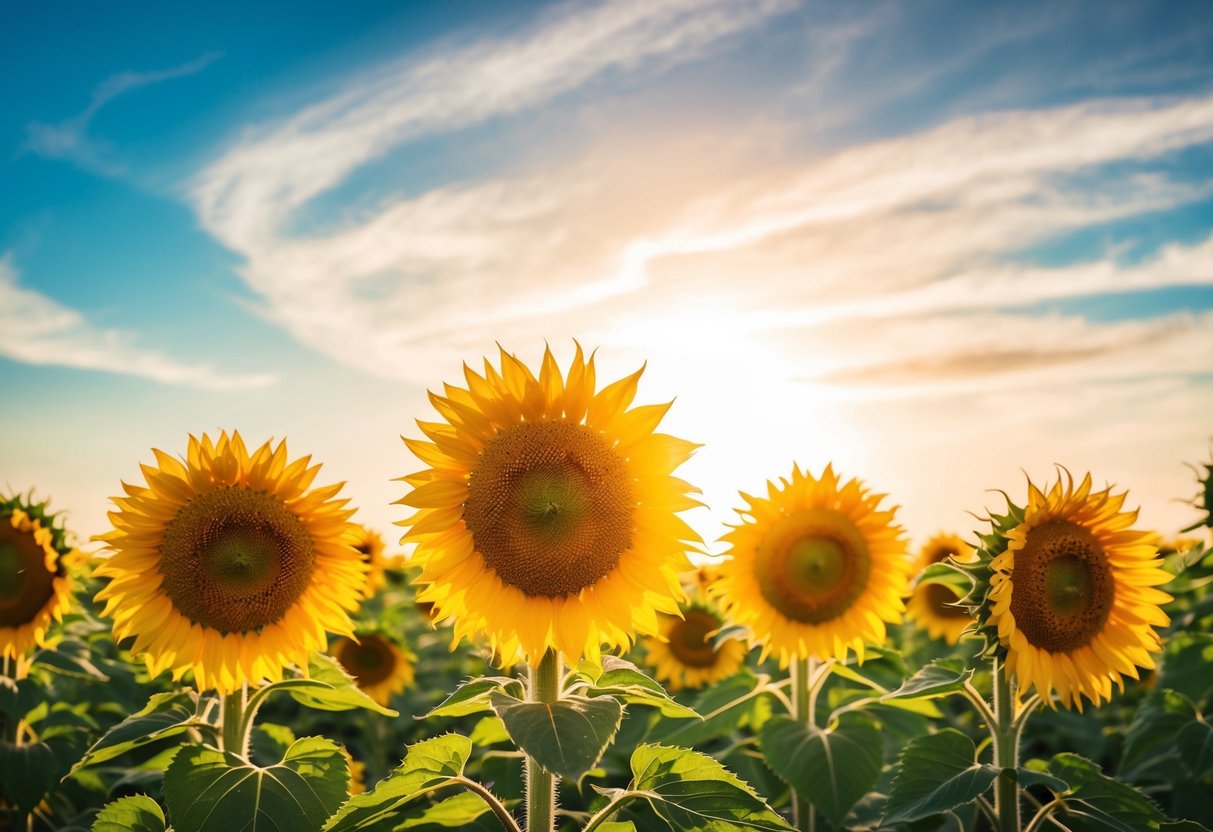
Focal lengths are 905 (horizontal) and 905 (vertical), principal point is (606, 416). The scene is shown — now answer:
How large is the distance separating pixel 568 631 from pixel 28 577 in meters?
3.78

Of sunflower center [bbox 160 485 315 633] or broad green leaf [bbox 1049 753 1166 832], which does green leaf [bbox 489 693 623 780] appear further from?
broad green leaf [bbox 1049 753 1166 832]

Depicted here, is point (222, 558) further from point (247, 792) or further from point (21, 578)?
point (21, 578)

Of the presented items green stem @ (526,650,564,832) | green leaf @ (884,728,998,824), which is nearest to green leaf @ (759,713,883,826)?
green leaf @ (884,728,998,824)

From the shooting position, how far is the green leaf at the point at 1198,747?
4.77 m

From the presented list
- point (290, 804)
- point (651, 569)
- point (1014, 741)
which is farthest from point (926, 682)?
point (290, 804)

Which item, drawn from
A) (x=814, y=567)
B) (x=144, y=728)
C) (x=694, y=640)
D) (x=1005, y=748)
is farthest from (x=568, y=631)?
(x=694, y=640)

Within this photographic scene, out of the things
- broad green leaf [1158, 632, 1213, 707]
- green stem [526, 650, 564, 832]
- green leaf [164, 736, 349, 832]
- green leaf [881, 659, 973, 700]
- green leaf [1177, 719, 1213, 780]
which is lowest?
green leaf [164, 736, 349, 832]

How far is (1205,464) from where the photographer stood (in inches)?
197

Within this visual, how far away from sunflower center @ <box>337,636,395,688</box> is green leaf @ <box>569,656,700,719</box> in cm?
583

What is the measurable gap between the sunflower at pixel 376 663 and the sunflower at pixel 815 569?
4387 mm

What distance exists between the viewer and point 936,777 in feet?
13.1

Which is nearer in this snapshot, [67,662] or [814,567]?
[67,662]

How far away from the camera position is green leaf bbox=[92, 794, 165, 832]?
3.77 meters

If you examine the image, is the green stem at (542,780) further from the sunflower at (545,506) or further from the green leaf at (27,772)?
the green leaf at (27,772)
